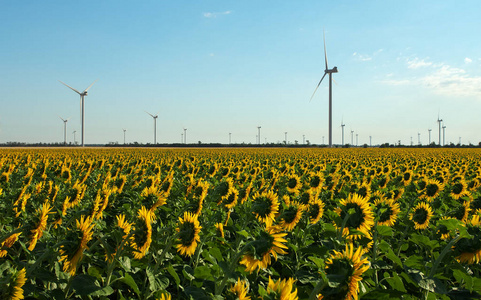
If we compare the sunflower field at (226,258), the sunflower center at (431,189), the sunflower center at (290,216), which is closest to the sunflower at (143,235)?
the sunflower field at (226,258)

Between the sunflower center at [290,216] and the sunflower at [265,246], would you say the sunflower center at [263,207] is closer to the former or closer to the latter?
the sunflower center at [290,216]

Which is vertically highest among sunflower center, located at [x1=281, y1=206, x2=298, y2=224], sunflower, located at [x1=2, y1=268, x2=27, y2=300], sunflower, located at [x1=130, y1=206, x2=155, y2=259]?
sunflower, located at [x1=130, y1=206, x2=155, y2=259]

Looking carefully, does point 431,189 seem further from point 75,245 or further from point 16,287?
point 16,287

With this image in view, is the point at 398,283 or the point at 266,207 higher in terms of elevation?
the point at 266,207

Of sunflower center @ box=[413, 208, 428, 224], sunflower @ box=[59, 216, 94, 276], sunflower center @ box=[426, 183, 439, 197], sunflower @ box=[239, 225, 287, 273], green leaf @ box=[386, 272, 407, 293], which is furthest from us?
sunflower center @ box=[426, 183, 439, 197]

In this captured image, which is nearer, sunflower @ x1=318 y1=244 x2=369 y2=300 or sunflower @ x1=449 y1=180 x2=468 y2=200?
sunflower @ x1=318 y1=244 x2=369 y2=300

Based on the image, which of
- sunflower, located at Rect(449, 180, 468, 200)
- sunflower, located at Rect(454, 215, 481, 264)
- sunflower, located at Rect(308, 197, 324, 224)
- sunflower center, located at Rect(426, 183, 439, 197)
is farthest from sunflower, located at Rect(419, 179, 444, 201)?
sunflower, located at Rect(454, 215, 481, 264)

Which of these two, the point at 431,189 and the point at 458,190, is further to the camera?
the point at 458,190

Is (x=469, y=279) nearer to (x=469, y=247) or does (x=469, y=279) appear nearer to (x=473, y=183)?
(x=469, y=247)

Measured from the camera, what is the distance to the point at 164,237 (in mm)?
4332

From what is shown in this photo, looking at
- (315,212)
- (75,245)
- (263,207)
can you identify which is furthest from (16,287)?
(315,212)

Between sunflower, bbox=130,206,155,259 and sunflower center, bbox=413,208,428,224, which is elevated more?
sunflower, bbox=130,206,155,259

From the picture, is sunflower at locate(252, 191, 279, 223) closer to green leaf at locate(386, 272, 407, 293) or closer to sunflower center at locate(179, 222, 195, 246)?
sunflower center at locate(179, 222, 195, 246)

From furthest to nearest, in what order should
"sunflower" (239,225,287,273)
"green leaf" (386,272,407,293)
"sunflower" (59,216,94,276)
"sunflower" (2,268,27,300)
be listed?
"green leaf" (386,272,407,293) < "sunflower" (59,216,94,276) < "sunflower" (2,268,27,300) < "sunflower" (239,225,287,273)
